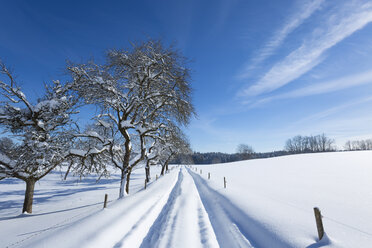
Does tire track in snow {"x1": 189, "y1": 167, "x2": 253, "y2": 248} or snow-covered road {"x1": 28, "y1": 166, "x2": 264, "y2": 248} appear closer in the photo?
snow-covered road {"x1": 28, "y1": 166, "x2": 264, "y2": 248}

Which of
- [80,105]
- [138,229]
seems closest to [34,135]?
[80,105]

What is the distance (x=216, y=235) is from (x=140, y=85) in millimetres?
8836

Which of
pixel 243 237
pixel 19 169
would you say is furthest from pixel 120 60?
pixel 243 237

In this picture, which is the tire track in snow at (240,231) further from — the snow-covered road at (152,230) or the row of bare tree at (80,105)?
the row of bare tree at (80,105)

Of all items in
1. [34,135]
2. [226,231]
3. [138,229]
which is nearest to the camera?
[138,229]

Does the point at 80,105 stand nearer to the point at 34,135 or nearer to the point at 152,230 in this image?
the point at 34,135

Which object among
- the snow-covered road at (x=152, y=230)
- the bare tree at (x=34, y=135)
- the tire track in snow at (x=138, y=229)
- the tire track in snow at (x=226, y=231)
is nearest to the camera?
the snow-covered road at (x=152, y=230)

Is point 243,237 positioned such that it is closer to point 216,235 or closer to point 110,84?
point 216,235

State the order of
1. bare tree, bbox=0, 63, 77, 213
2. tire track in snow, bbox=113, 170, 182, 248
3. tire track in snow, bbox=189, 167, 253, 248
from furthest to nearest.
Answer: bare tree, bbox=0, 63, 77, 213 < tire track in snow, bbox=189, 167, 253, 248 < tire track in snow, bbox=113, 170, 182, 248

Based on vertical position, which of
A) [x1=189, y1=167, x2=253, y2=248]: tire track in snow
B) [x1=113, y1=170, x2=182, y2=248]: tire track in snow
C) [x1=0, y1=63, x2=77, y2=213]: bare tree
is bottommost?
[x1=189, y1=167, x2=253, y2=248]: tire track in snow

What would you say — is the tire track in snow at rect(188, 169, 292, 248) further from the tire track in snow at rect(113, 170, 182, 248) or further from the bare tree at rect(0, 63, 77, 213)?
the bare tree at rect(0, 63, 77, 213)

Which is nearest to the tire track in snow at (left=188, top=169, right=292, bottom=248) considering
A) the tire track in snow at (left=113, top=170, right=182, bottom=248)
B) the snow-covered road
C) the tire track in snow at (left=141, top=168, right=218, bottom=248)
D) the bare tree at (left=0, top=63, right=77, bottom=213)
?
the snow-covered road

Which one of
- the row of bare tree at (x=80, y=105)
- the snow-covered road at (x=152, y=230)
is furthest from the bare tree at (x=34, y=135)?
the snow-covered road at (x=152, y=230)

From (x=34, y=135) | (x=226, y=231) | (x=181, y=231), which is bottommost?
(x=226, y=231)
